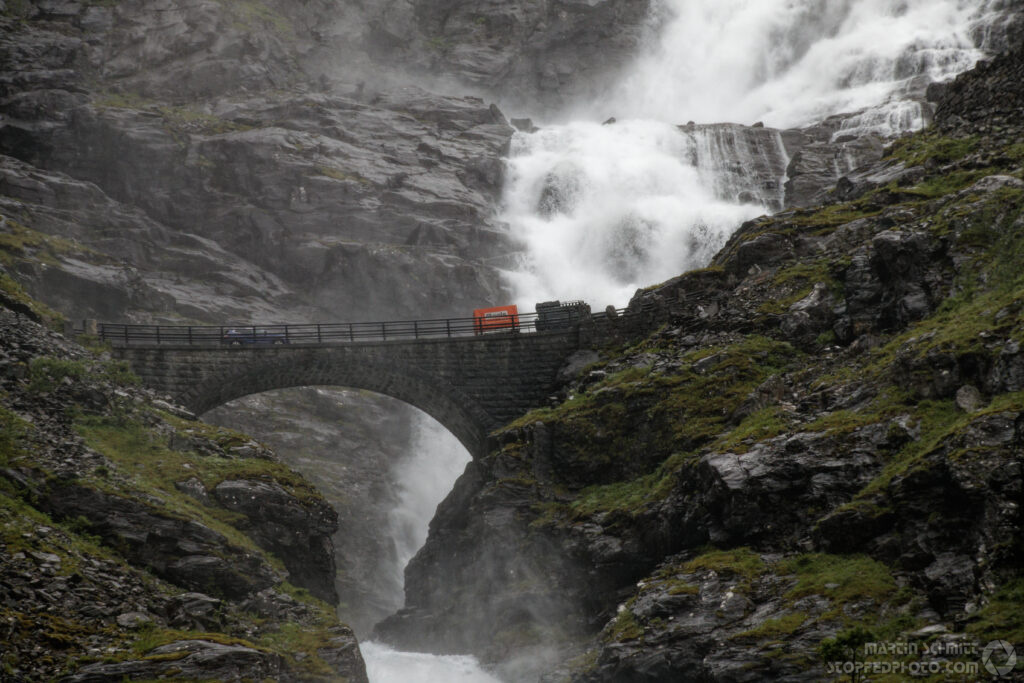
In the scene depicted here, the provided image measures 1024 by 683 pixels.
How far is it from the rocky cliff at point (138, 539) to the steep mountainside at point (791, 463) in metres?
8.03

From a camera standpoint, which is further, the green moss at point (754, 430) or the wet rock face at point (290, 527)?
the wet rock face at point (290, 527)

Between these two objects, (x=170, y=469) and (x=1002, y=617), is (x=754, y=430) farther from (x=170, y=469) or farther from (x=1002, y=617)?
(x=170, y=469)

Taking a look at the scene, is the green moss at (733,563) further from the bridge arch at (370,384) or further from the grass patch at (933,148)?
the grass patch at (933,148)

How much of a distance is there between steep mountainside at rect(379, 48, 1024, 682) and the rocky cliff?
803 cm

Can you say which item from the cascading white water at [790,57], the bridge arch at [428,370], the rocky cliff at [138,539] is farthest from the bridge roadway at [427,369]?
the cascading white water at [790,57]

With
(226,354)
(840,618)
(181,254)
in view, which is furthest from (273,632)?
(181,254)

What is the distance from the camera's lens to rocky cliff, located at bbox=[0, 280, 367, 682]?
882 inches

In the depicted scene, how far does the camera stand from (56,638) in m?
21.5

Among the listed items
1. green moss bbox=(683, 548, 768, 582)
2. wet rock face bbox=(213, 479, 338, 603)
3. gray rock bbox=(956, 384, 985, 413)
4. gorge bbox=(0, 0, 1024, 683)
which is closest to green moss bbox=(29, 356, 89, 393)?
gorge bbox=(0, 0, 1024, 683)

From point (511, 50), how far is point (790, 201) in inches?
2057

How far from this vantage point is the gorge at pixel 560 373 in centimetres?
2380

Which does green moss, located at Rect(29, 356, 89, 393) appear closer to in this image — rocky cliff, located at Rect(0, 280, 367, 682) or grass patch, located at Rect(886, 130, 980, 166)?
rocky cliff, located at Rect(0, 280, 367, 682)

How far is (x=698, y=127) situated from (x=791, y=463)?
65229 mm

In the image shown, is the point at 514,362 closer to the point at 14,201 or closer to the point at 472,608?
the point at 472,608
